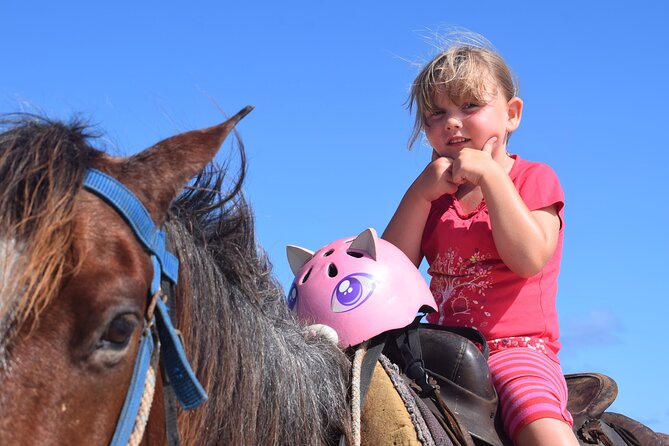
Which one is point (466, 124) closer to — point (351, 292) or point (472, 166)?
point (472, 166)

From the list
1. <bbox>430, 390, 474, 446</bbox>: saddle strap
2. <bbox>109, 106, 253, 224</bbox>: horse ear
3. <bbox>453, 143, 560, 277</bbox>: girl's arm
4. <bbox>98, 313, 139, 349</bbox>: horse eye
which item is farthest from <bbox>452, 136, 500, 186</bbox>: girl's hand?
<bbox>98, 313, 139, 349</bbox>: horse eye

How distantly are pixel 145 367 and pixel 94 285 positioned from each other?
0.32 metres

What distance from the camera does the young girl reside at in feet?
11.3

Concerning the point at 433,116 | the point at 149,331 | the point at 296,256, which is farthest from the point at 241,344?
the point at 433,116

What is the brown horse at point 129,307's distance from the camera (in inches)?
73.7

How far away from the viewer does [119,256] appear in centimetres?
205

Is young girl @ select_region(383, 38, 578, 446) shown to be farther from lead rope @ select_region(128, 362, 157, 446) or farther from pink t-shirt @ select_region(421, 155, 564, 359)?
lead rope @ select_region(128, 362, 157, 446)

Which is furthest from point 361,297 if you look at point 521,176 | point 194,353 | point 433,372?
point 521,176

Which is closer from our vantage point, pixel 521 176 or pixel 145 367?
pixel 145 367

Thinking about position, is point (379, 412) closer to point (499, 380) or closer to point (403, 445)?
point (403, 445)

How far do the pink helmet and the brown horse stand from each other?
0.72 ft

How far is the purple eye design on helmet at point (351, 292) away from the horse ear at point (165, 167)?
1181mm

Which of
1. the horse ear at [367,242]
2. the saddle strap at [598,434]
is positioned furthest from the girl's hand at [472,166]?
the saddle strap at [598,434]

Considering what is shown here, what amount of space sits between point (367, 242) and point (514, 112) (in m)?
1.41
